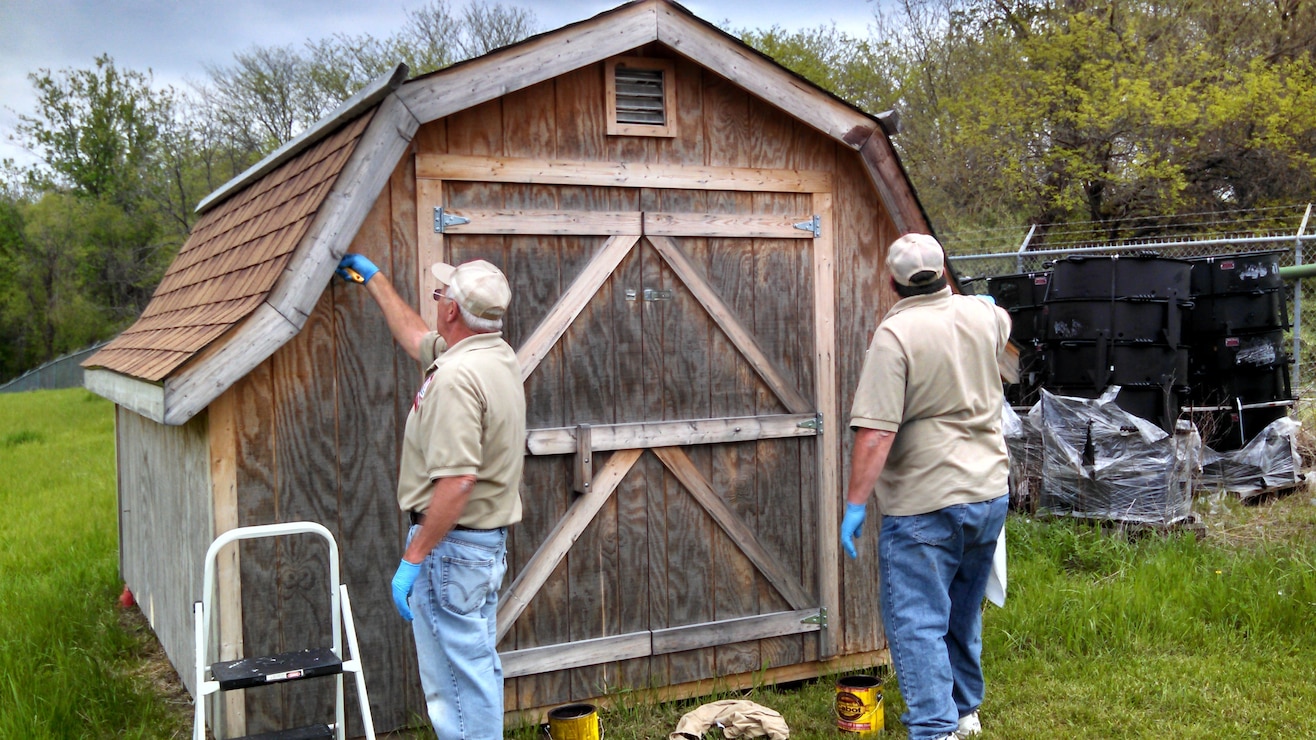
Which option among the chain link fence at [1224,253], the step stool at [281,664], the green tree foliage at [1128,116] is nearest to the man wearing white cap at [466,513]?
the step stool at [281,664]

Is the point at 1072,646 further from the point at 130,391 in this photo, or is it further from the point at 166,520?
the point at 130,391

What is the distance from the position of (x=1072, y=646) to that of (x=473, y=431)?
3931 millimetres

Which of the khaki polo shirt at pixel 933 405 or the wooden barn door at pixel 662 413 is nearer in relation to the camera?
the khaki polo shirt at pixel 933 405

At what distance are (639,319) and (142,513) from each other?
3.46m

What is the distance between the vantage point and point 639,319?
5.20 m

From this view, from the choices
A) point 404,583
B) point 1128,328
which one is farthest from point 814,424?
point 1128,328

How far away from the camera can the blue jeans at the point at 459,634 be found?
3773 millimetres

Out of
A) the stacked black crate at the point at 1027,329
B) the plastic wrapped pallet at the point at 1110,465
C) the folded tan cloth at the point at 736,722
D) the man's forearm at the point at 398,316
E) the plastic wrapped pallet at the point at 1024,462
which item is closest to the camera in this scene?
the man's forearm at the point at 398,316

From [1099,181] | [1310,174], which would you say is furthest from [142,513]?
[1310,174]

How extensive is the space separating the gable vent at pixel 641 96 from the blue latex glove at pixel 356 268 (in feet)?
4.44

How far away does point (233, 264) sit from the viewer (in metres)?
5.16

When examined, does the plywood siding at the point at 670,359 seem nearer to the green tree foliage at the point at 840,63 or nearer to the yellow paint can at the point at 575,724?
the yellow paint can at the point at 575,724

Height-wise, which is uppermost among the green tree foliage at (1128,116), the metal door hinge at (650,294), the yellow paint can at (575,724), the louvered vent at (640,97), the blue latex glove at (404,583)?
the green tree foliage at (1128,116)

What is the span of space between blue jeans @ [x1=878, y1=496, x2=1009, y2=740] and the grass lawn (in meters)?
0.70
